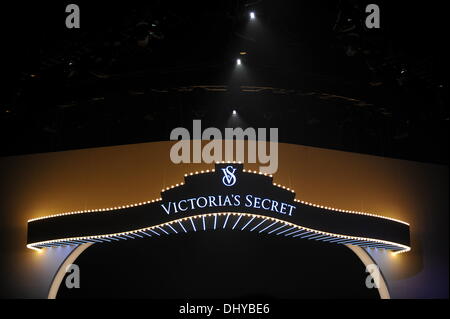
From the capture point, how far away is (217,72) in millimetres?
7918

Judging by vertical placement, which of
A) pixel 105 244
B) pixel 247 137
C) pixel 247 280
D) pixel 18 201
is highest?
pixel 247 137

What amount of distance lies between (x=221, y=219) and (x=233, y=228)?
0.81 metres

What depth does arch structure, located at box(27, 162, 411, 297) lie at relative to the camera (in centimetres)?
743

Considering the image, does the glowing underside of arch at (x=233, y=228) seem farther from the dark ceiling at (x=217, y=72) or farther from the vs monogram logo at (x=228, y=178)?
the dark ceiling at (x=217, y=72)

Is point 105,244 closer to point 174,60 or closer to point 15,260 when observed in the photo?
point 15,260

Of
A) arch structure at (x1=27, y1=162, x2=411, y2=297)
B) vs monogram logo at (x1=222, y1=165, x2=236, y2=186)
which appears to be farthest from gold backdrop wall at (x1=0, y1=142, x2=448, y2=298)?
vs monogram logo at (x1=222, y1=165, x2=236, y2=186)

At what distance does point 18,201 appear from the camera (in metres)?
9.15

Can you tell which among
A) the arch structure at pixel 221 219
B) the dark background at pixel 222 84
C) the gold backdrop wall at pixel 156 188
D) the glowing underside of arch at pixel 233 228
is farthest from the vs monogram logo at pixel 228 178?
the gold backdrop wall at pixel 156 188

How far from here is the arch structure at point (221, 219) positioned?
24.4ft

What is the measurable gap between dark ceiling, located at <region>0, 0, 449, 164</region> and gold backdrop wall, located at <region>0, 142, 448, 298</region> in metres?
0.26

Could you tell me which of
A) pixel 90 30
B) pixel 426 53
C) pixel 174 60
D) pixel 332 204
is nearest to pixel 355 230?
pixel 332 204

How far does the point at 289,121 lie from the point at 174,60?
8.29 ft

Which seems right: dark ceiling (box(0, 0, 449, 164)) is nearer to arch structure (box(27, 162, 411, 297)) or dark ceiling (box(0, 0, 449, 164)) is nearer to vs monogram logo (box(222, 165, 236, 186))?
vs monogram logo (box(222, 165, 236, 186))

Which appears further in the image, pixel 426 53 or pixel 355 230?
pixel 355 230
